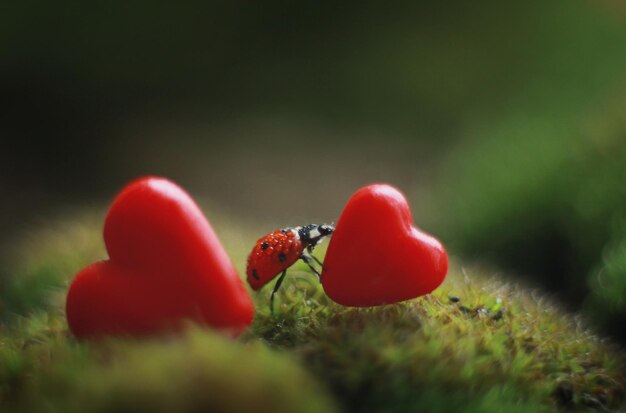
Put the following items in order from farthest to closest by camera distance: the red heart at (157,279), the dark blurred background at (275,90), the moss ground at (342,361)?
the dark blurred background at (275,90) → the red heart at (157,279) → the moss ground at (342,361)

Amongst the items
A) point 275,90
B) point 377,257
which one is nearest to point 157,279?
point 377,257

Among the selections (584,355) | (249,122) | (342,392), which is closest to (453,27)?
(249,122)

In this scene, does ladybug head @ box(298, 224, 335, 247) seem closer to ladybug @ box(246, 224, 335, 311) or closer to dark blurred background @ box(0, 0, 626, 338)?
ladybug @ box(246, 224, 335, 311)

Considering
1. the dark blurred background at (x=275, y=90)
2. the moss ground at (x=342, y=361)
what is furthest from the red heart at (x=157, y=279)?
the dark blurred background at (x=275, y=90)

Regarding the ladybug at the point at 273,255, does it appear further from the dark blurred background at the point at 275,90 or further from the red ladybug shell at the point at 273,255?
the dark blurred background at the point at 275,90

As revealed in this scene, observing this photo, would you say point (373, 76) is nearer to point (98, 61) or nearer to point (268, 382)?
point (98, 61)

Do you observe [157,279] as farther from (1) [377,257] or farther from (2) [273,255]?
(1) [377,257]
